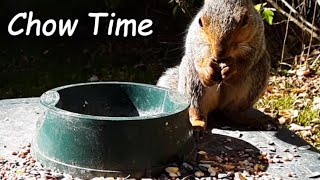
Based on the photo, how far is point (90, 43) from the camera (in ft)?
19.1

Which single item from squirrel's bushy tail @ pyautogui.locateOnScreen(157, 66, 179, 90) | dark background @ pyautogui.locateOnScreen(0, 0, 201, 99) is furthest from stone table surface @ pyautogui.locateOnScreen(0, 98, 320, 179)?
dark background @ pyautogui.locateOnScreen(0, 0, 201, 99)

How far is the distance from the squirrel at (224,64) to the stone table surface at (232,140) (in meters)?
0.13

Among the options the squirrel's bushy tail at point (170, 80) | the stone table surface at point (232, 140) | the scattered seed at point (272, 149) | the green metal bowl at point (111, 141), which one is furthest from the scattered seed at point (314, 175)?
the squirrel's bushy tail at point (170, 80)

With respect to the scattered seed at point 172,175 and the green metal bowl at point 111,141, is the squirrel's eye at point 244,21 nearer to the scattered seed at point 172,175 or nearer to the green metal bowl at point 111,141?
the green metal bowl at point 111,141

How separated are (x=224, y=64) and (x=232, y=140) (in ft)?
0.99

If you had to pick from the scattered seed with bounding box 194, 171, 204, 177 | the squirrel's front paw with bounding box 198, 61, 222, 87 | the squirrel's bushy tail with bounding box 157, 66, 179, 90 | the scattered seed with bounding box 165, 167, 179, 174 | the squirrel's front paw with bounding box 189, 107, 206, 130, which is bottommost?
the scattered seed with bounding box 194, 171, 204, 177

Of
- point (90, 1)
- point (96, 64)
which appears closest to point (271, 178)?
point (96, 64)

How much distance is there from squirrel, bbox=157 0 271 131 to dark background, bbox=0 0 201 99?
2293mm

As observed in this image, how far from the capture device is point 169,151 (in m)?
2.15

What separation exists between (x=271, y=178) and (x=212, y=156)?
0.92 feet

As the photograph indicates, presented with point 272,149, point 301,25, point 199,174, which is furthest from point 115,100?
point 301,25

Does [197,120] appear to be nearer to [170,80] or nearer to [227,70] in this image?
[227,70]

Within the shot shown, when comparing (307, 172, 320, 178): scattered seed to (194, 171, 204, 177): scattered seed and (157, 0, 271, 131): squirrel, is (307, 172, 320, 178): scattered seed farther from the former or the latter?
(157, 0, 271, 131): squirrel

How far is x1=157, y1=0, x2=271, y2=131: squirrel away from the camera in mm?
2477
